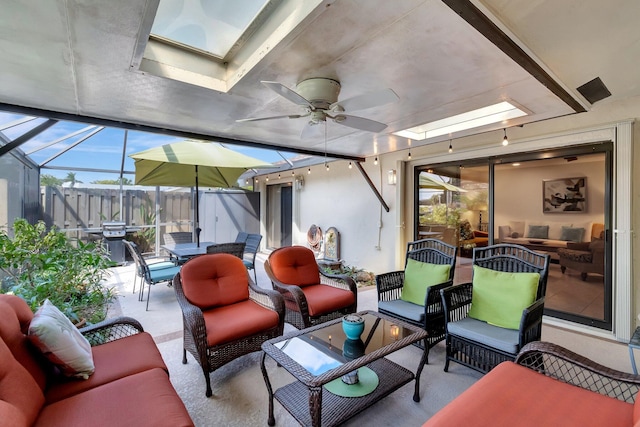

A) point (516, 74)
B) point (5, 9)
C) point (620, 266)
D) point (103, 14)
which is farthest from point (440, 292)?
point (5, 9)

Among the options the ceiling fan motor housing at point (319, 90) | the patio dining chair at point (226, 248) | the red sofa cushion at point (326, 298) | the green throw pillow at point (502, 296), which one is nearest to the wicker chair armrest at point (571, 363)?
the green throw pillow at point (502, 296)

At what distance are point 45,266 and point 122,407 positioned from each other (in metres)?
1.96

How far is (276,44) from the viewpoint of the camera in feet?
6.10

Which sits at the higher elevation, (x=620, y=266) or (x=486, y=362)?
(x=620, y=266)

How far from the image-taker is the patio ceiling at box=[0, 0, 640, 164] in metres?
1.61

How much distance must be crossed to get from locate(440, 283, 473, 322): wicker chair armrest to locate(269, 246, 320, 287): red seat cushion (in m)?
1.53

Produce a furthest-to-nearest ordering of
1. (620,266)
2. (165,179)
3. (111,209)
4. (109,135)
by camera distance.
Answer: (111,209) < (109,135) < (165,179) < (620,266)

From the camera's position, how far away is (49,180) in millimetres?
6016

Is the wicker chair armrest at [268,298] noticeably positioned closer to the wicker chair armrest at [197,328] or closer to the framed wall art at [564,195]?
the wicker chair armrest at [197,328]

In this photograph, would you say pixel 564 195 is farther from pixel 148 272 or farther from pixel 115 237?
pixel 115 237

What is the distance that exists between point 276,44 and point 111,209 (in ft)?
22.8

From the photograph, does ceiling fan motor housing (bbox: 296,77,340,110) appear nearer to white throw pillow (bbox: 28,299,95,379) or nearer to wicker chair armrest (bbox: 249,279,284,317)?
wicker chair armrest (bbox: 249,279,284,317)

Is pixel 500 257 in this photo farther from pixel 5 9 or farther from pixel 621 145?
pixel 5 9

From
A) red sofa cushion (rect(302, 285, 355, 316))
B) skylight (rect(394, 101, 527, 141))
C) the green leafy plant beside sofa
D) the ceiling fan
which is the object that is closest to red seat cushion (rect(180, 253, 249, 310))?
red sofa cushion (rect(302, 285, 355, 316))
